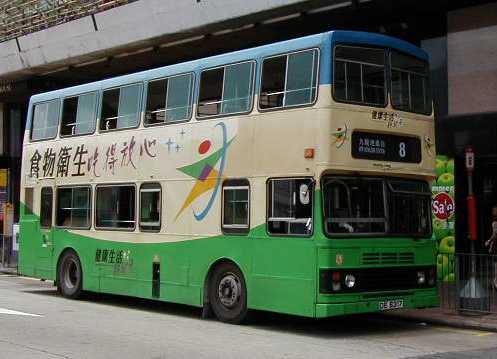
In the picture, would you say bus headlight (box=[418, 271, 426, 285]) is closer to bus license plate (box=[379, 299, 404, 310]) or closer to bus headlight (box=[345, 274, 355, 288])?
bus license plate (box=[379, 299, 404, 310])

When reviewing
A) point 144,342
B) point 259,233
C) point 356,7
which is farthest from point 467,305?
point 356,7

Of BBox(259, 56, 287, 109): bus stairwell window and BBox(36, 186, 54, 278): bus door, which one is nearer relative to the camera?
BBox(259, 56, 287, 109): bus stairwell window

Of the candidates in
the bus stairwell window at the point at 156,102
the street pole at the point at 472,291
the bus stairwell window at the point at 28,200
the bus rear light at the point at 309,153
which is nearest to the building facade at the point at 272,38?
the street pole at the point at 472,291

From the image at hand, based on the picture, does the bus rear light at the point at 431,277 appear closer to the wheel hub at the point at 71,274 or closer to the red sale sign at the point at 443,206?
the red sale sign at the point at 443,206

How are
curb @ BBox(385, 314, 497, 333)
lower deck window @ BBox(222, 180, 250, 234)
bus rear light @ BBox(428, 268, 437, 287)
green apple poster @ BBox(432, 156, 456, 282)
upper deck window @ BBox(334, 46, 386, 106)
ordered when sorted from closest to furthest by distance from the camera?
upper deck window @ BBox(334, 46, 386, 106)
lower deck window @ BBox(222, 180, 250, 234)
curb @ BBox(385, 314, 497, 333)
bus rear light @ BBox(428, 268, 437, 287)
green apple poster @ BBox(432, 156, 456, 282)

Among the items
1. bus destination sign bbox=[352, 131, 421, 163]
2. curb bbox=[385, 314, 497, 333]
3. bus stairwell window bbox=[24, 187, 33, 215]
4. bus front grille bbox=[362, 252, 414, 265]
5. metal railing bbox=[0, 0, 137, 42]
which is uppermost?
metal railing bbox=[0, 0, 137, 42]

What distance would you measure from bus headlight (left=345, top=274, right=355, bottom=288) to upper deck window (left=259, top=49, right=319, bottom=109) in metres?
2.59

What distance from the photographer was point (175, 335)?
10.4 m

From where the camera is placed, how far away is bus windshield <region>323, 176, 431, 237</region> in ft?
33.9

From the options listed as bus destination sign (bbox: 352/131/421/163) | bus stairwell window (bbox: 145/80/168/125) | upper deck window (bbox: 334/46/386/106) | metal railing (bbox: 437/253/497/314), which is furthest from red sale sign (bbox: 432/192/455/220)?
bus stairwell window (bbox: 145/80/168/125)

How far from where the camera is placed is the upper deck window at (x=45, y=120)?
51.7 feet

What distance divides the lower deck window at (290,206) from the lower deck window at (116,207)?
3.62 m

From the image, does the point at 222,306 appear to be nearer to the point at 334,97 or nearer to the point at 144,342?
the point at 144,342

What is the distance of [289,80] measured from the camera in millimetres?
10812
